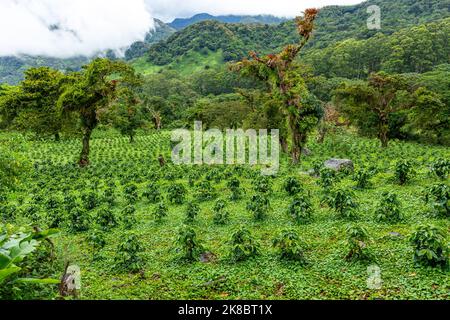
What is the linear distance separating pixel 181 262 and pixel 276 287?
3.40 metres

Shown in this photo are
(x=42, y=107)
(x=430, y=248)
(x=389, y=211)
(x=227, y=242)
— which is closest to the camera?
(x=430, y=248)

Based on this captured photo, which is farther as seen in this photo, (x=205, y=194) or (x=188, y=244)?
(x=205, y=194)

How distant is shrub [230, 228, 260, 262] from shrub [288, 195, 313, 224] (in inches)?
139

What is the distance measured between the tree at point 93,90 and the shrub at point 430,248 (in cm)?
2669

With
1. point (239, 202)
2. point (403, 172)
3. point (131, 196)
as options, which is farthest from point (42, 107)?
point (403, 172)

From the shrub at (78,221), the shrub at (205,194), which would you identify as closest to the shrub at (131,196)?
the shrub at (205,194)

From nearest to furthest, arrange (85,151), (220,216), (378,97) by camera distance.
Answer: (220,216) < (85,151) < (378,97)

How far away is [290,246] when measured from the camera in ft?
35.6

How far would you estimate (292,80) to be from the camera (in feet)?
85.7

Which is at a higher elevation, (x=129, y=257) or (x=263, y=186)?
(x=263, y=186)

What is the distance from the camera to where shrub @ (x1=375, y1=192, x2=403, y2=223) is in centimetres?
1364

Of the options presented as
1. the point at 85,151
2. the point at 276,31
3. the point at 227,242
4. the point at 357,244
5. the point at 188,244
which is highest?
the point at 276,31

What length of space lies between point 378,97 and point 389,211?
26609mm

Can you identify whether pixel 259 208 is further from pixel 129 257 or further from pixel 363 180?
pixel 363 180
